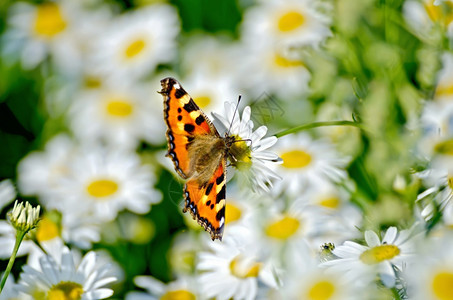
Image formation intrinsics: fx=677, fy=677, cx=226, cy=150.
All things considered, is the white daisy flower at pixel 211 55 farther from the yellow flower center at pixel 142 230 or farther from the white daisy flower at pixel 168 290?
the white daisy flower at pixel 168 290

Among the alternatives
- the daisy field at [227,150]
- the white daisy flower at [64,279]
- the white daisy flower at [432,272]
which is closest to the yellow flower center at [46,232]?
the daisy field at [227,150]

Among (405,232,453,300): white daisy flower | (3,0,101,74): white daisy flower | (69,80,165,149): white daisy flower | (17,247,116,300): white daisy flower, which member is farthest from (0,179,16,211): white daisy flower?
(3,0,101,74): white daisy flower

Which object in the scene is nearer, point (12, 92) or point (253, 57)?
point (253, 57)

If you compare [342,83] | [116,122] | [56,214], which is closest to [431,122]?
[342,83]

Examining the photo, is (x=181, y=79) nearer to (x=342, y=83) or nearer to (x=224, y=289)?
(x=342, y=83)

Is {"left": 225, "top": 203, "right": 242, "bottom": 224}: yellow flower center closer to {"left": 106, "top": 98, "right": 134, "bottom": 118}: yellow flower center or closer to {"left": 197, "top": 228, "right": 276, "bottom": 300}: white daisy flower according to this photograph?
{"left": 197, "top": 228, "right": 276, "bottom": 300}: white daisy flower
